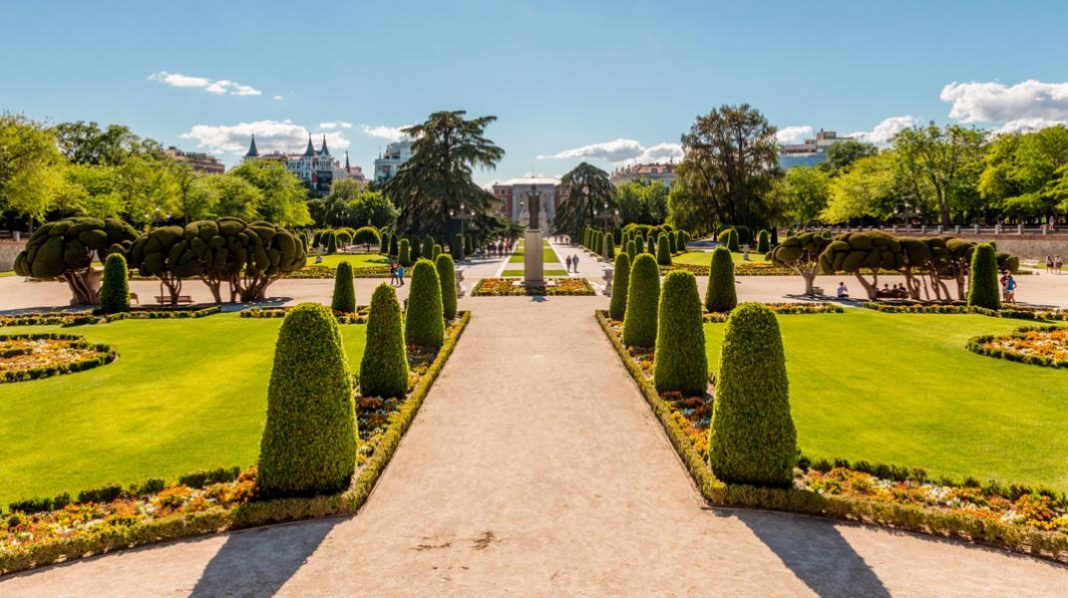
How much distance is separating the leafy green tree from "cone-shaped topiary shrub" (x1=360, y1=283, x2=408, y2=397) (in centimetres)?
4173

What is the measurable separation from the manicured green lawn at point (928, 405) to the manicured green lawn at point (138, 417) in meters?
9.10

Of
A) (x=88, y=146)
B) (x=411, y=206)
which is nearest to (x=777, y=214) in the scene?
(x=411, y=206)

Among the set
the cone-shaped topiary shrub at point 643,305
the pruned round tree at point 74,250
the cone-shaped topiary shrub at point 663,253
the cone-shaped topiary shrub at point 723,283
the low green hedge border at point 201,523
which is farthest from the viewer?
the cone-shaped topiary shrub at point 663,253

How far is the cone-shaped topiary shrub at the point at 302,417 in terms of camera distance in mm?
7566

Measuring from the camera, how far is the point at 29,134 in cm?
4447

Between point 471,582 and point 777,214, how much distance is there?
64.2 meters

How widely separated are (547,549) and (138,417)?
818 centimetres

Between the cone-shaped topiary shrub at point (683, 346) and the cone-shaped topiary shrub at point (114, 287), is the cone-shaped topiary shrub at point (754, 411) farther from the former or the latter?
the cone-shaped topiary shrub at point (114, 287)

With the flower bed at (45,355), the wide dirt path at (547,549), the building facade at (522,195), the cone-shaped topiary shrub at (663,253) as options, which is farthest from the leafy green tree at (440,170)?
the building facade at (522,195)

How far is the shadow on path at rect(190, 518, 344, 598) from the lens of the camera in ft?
19.6

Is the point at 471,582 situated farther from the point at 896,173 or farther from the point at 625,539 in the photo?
the point at 896,173

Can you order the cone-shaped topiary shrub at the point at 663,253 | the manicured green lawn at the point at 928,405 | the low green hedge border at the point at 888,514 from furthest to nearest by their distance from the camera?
the cone-shaped topiary shrub at the point at 663,253
the manicured green lawn at the point at 928,405
the low green hedge border at the point at 888,514

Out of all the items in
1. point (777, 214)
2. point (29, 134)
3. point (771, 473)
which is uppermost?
point (29, 134)

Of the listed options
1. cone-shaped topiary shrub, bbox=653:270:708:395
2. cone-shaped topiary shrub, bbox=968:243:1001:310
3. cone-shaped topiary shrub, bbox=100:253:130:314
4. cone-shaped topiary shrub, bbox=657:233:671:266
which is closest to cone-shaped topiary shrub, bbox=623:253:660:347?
cone-shaped topiary shrub, bbox=653:270:708:395
